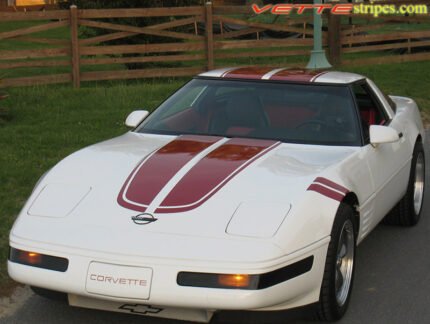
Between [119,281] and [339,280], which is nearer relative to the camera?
[119,281]

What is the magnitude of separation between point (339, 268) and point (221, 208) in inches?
35.5

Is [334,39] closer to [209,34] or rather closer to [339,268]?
[209,34]

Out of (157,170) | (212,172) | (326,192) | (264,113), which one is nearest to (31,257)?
(157,170)

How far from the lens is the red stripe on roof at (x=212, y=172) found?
13.9 ft

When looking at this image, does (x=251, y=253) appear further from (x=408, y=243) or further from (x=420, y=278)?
(x=408, y=243)

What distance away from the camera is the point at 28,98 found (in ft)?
41.1

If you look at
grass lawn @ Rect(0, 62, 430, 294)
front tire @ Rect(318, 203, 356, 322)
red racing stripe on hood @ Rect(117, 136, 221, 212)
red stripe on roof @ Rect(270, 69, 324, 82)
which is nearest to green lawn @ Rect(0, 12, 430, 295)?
grass lawn @ Rect(0, 62, 430, 294)

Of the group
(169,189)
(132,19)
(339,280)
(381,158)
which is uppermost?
(132,19)

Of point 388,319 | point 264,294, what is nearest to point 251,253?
point 264,294

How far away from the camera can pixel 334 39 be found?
17.3 meters

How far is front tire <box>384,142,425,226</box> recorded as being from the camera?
6.46 metres

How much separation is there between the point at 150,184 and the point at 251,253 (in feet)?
2.82

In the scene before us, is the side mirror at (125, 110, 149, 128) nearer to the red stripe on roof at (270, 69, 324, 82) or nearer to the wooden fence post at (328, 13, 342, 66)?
the red stripe on roof at (270, 69, 324, 82)

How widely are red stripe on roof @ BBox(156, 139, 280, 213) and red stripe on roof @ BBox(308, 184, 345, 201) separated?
0.47m
